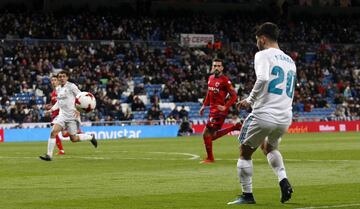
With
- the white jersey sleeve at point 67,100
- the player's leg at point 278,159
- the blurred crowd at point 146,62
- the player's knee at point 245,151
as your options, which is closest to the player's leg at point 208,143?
the white jersey sleeve at point 67,100

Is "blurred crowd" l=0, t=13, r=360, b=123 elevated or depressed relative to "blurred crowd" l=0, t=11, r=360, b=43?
depressed

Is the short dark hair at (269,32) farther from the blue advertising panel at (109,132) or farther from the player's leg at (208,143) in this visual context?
the blue advertising panel at (109,132)

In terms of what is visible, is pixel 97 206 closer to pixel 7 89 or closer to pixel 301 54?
pixel 7 89

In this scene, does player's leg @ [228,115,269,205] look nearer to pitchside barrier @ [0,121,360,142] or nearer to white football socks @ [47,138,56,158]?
white football socks @ [47,138,56,158]

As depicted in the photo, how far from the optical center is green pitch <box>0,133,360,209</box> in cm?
1273

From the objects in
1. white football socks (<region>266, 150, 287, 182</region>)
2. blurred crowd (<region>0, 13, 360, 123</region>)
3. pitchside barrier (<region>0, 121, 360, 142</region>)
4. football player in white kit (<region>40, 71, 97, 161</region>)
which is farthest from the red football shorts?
blurred crowd (<region>0, 13, 360, 123</region>)

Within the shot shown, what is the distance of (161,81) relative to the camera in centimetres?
5578

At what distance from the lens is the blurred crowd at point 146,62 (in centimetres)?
5000

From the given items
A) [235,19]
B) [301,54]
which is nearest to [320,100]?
[301,54]

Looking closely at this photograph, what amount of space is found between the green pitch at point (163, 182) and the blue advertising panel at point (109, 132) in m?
18.7

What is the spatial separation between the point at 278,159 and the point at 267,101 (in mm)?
1000

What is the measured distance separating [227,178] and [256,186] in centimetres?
186

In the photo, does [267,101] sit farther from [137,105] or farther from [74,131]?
[137,105]

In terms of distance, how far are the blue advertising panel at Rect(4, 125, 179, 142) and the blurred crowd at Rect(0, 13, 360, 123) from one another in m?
1.19
